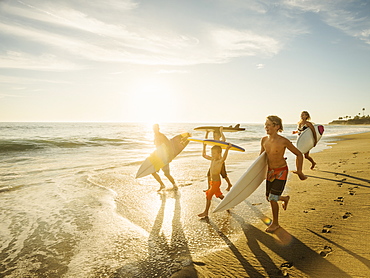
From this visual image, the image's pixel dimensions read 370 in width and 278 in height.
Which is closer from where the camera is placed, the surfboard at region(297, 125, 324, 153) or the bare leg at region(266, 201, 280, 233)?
the bare leg at region(266, 201, 280, 233)

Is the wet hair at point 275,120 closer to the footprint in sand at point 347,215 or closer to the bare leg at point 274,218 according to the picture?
the bare leg at point 274,218

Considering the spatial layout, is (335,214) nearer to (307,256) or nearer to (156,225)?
(307,256)

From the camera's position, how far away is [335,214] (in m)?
4.17

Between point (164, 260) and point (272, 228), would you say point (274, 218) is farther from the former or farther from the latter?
point (164, 260)

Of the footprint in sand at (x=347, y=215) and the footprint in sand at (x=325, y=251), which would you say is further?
the footprint in sand at (x=347, y=215)

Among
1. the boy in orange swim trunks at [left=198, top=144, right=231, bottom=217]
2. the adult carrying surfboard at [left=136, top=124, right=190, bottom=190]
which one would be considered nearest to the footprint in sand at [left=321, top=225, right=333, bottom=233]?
the boy in orange swim trunks at [left=198, top=144, right=231, bottom=217]

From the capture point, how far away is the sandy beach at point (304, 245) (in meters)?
2.73

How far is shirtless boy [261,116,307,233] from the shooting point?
12.4 feet

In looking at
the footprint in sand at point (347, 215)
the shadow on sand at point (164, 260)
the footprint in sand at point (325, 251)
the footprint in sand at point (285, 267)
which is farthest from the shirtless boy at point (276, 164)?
the shadow on sand at point (164, 260)

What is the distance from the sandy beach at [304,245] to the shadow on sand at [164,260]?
0.08 metres

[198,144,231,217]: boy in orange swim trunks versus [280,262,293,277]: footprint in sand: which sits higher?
[198,144,231,217]: boy in orange swim trunks

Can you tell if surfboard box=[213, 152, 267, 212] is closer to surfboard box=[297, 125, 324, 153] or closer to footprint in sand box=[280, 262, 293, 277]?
footprint in sand box=[280, 262, 293, 277]

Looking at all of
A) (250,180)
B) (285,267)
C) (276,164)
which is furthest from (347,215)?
(285,267)

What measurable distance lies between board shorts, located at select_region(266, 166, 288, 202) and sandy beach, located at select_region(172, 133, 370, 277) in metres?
0.56
